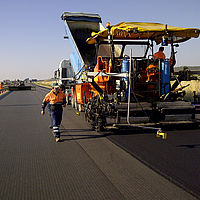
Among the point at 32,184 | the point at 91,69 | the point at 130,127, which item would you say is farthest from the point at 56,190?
the point at 91,69

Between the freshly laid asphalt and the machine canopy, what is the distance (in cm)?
314

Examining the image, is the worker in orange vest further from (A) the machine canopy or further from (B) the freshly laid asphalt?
(B) the freshly laid asphalt

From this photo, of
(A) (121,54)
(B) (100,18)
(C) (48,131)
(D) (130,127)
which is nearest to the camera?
(D) (130,127)

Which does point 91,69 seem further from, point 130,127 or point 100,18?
point 100,18

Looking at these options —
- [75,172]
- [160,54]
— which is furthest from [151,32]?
[75,172]

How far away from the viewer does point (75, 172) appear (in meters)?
5.00

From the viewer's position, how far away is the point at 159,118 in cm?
838

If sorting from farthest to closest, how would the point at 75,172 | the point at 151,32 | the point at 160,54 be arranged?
the point at 160,54
the point at 151,32
the point at 75,172

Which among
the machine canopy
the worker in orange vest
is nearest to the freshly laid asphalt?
the machine canopy

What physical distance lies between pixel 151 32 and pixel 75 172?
5.00m

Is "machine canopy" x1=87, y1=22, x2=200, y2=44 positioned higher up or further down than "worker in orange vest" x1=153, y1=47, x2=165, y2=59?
higher up

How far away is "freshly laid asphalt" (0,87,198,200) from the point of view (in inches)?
160

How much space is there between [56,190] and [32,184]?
492mm

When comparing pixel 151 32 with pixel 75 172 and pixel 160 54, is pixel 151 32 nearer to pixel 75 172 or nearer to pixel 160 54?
pixel 160 54
